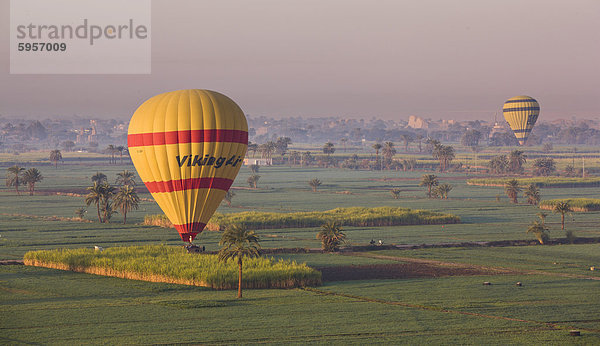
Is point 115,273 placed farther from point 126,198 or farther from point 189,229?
point 126,198

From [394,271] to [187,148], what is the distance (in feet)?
93.1

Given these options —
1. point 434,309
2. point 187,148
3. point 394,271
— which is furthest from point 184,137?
point 394,271

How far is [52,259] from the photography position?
92.2 m

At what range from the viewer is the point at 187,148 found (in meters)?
74.8

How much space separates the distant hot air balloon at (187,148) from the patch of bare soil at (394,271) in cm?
1688

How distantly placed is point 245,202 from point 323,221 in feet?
155

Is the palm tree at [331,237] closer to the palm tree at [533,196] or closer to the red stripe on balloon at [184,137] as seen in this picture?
the red stripe on balloon at [184,137]

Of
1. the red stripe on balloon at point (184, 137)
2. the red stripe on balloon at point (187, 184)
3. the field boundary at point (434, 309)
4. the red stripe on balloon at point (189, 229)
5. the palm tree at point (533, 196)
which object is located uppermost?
the red stripe on balloon at point (184, 137)

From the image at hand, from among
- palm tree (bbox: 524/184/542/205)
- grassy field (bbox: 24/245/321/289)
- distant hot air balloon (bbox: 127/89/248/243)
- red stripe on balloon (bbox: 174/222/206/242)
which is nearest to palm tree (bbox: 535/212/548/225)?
palm tree (bbox: 524/184/542/205)

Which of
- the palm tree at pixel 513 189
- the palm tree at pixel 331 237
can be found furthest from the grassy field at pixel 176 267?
the palm tree at pixel 513 189

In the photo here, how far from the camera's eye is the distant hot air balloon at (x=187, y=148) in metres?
74.8

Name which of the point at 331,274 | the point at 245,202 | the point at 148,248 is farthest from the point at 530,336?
the point at 245,202

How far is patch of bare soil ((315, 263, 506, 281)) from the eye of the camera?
8531cm

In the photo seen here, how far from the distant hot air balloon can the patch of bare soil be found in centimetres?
1688
